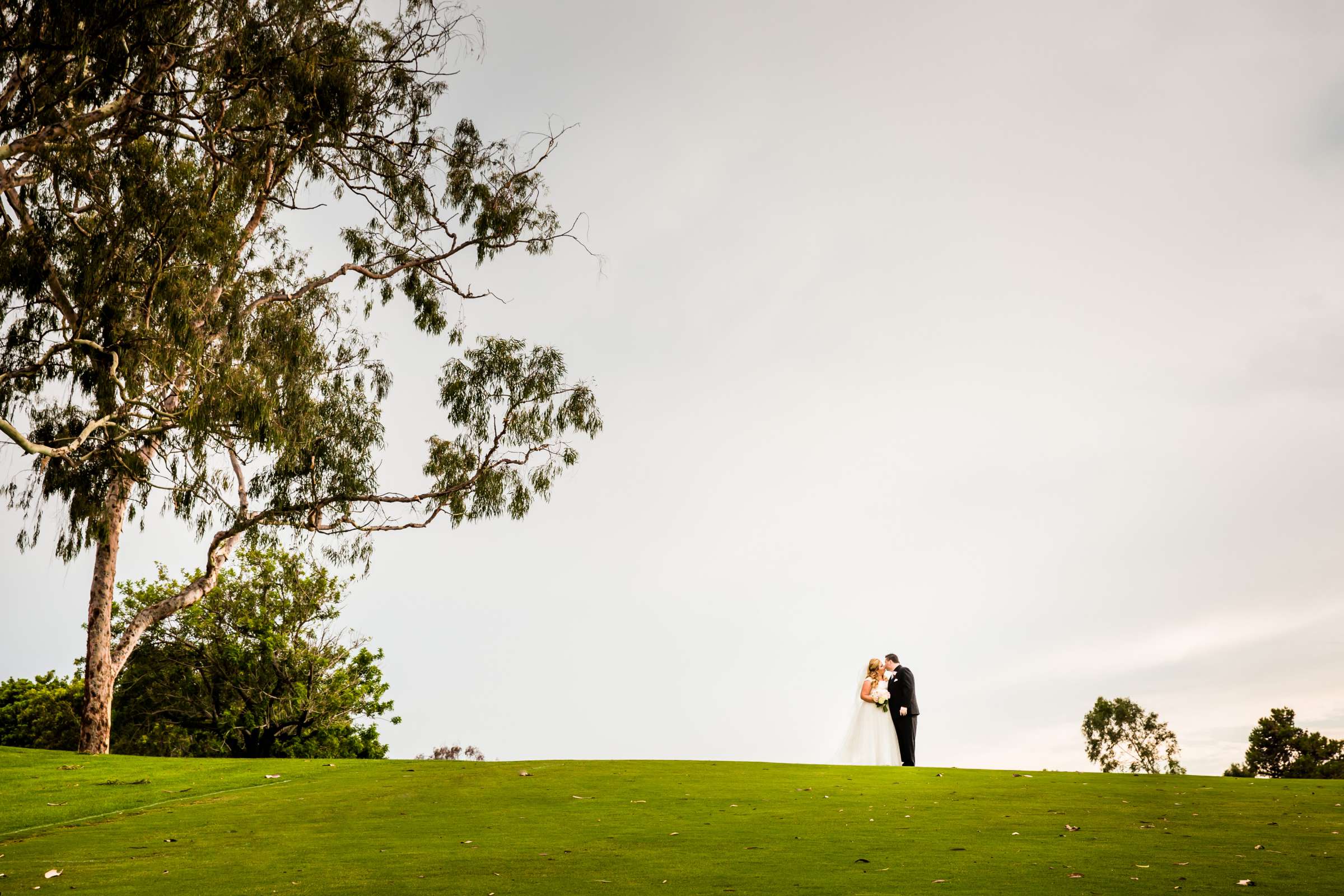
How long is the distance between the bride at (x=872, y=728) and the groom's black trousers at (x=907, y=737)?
0.38 feet

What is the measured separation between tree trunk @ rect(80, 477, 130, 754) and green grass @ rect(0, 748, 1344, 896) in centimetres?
682

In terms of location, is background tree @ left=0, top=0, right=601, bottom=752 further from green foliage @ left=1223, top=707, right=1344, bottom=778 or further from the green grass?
green foliage @ left=1223, top=707, right=1344, bottom=778

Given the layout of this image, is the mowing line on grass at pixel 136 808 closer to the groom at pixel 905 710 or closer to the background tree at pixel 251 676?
the groom at pixel 905 710

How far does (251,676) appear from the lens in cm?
3053

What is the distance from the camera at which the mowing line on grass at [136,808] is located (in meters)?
10.8

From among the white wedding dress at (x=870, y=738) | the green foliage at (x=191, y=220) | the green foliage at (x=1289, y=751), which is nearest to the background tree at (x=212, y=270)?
the green foliage at (x=191, y=220)

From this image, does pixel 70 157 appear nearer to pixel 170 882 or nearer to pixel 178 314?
pixel 178 314

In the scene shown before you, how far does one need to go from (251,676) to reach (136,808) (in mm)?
19859

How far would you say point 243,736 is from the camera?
30688mm

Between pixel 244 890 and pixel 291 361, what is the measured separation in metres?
15.1

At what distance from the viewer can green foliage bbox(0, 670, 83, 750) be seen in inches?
1232

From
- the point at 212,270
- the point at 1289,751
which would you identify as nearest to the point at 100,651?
the point at 212,270

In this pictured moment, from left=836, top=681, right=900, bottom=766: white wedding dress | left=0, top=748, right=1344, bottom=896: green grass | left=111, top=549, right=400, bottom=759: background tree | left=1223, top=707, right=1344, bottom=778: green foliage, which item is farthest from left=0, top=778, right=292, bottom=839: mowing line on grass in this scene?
left=1223, top=707, right=1344, bottom=778: green foliage

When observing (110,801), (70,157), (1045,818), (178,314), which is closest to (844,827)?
(1045,818)
